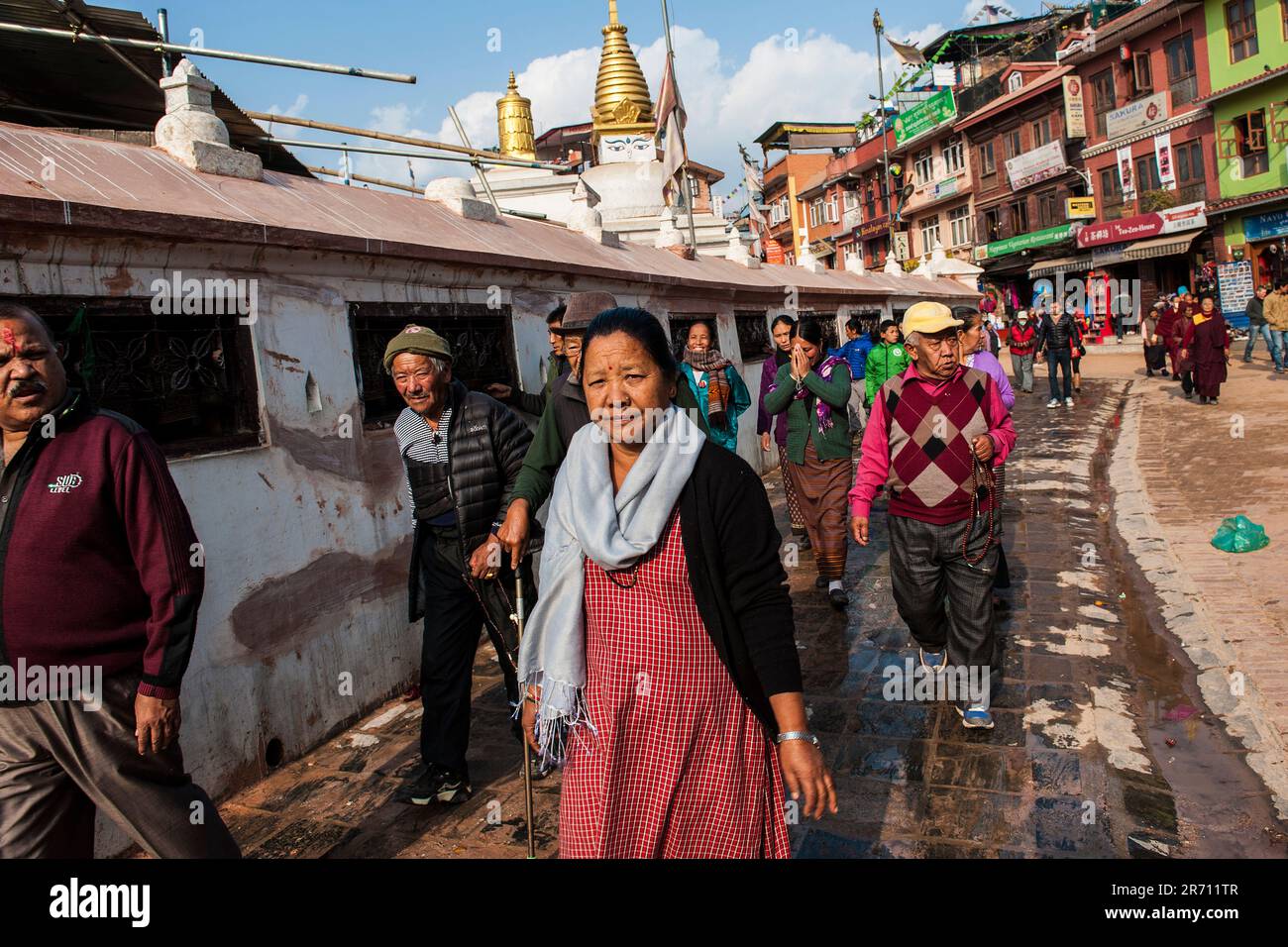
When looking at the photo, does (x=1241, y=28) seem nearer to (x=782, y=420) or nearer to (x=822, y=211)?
(x=782, y=420)

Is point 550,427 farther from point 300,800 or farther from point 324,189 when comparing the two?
point 324,189

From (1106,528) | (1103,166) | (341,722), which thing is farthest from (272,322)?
(1103,166)

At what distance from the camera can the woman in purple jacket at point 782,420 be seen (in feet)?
20.9

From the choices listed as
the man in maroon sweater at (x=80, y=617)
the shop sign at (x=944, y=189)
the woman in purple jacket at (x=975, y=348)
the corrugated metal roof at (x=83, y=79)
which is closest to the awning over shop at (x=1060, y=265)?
the shop sign at (x=944, y=189)

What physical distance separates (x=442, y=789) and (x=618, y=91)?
26013mm

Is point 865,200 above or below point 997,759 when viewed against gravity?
above

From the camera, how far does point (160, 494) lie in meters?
2.48

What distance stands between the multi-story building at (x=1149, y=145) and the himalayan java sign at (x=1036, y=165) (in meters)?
0.95

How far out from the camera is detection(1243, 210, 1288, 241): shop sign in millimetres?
25406

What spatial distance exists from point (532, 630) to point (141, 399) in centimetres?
253

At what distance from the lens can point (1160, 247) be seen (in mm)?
29125

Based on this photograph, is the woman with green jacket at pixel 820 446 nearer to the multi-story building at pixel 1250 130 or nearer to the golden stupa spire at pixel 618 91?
Result: the golden stupa spire at pixel 618 91

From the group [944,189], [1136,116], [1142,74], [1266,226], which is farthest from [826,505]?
[944,189]

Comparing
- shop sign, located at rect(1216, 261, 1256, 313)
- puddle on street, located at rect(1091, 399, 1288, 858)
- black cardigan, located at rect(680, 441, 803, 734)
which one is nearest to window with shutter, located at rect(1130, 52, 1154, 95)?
shop sign, located at rect(1216, 261, 1256, 313)
